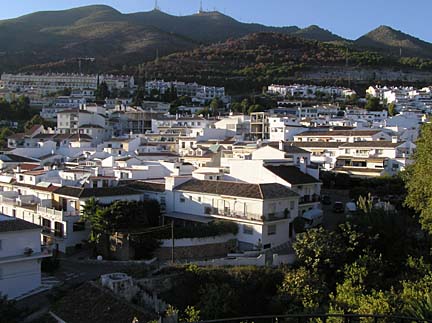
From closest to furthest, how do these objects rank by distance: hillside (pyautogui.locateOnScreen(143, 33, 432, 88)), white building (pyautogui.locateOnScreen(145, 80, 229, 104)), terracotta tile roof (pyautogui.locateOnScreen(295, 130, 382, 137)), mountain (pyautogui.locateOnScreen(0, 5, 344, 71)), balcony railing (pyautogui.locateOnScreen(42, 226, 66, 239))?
balcony railing (pyautogui.locateOnScreen(42, 226, 66, 239)), terracotta tile roof (pyautogui.locateOnScreen(295, 130, 382, 137)), white building (pyautogui.locateOnScreen(145, 80, 229, 104)), hillside (pyautogui.locateOnScreen(143, 33, 432, 88)), mountain (pyautogui.locateOnScreen(0, 5, 344, 71))

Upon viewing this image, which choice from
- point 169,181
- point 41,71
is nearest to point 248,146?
point 169,181

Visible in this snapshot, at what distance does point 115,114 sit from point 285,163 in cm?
4002

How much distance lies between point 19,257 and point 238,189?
10866 mm

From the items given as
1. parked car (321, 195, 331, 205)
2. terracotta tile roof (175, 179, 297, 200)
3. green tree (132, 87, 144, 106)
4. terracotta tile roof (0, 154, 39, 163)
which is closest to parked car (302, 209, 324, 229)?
terracotta tile roof (175, 179, 297, 200)

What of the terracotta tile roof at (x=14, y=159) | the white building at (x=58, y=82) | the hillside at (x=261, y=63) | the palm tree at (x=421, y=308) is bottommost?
the terracotta tile roof at (x=14, y=159)

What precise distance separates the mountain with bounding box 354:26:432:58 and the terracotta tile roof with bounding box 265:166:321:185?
137m

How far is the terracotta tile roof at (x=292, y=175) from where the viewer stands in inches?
1248

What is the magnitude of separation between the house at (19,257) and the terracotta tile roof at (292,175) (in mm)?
13121

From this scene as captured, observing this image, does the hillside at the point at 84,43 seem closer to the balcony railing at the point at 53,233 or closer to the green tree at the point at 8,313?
the balcony railing at the point at 53,233

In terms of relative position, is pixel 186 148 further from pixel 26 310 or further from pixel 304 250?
pixel 26 310

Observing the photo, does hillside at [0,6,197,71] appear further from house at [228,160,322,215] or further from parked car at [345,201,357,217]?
parked car at [345,201,357,217]

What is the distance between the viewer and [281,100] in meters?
85.8

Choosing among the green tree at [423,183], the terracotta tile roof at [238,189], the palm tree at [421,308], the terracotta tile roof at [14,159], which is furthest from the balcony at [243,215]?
the terracotta tile roof at [14,159]

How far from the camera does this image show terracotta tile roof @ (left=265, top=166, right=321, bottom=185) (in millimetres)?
31688
